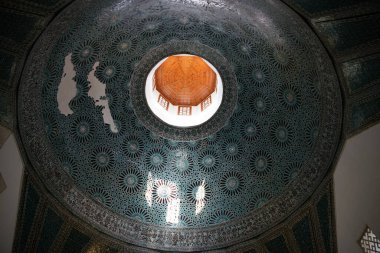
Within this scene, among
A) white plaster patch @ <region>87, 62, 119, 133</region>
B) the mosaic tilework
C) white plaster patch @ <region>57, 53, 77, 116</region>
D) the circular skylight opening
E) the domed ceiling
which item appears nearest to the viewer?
the mosaic tilework

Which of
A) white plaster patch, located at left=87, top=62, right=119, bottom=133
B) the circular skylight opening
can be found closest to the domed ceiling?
white plaster patch, located at left=87, top=62, right=119, bottom=133

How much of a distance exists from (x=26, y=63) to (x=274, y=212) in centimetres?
576

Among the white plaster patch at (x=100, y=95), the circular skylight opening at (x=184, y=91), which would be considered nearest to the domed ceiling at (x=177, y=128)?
the white plaster patch at (x=100, y=95)

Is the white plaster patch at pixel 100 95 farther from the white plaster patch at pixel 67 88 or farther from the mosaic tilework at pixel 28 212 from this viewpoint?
the mosaic tilework at pixel 28 212

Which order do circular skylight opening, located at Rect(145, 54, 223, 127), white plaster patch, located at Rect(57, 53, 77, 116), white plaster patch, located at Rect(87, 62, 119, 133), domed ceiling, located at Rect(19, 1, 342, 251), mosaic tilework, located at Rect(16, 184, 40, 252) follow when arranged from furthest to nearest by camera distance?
1. circular skylight opening, located at Rect(145, 54, 223, 127)
2. white plaster patch, located at Rect(87, 62, 119, 133)
3. white plaster patch, located at Rect(57, 53, 77, 116)
4. domed ceiling, located at Rect(19, 1, 342, 251)
5. mosaic tilework, located at Rect(16, 184, 40, 252)

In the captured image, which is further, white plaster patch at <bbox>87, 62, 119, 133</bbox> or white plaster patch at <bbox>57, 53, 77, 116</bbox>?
white plaster patch at <bbox>87, 62, 119, 133</bbox>

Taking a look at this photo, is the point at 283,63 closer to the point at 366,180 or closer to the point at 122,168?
the point at 366,180

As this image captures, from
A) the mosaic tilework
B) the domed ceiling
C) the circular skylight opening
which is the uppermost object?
the circular skylight opening

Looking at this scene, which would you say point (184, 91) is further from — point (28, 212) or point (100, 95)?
point (28, 212)

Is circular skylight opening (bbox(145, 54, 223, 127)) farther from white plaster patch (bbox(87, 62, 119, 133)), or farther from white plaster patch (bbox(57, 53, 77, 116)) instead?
white plaster patch (bbox(57, 53, 77, 116))

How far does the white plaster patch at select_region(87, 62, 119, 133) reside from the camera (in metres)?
9.76

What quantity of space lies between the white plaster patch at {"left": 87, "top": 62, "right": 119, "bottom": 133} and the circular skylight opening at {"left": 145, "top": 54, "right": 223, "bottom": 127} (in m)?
0.98

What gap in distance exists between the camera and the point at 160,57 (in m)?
9.92

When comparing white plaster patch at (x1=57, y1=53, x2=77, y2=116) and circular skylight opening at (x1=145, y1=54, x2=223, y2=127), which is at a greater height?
circular skylight opening at (x1=145, y1=54, x2=223, y2=127)
